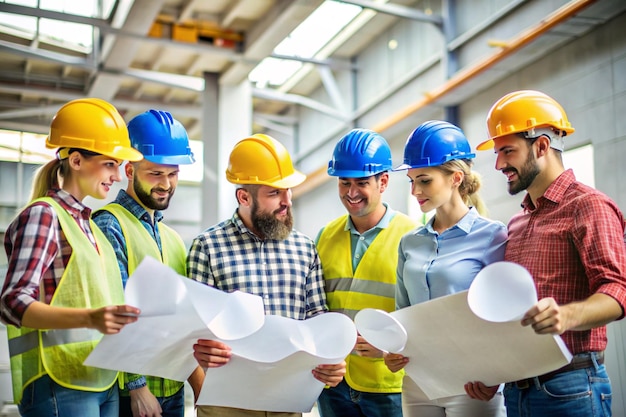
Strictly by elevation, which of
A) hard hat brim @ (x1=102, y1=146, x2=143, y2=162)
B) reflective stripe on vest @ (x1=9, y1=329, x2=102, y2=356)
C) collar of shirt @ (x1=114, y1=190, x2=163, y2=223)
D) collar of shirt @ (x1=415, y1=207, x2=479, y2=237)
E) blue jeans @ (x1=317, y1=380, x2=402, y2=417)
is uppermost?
hard hat brim @ (x1=102, y1=146, x2=143, y2=162)

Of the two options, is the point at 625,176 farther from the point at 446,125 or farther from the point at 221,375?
the point at 221,375

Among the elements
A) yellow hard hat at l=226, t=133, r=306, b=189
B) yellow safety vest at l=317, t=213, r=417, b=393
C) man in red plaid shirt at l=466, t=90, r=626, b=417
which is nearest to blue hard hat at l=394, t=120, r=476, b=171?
man in red plaid shirt at l=466, t=90, r=626, b=417

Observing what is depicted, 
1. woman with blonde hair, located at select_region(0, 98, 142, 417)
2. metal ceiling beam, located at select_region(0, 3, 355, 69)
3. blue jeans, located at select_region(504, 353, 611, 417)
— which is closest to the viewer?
woman with blonde hair, located at select_region(0, 98, 142, 417)

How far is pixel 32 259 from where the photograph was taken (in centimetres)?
266

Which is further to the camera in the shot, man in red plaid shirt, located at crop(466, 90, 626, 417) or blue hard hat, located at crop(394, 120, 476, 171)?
blue hard hat, located at crop(394, 120, 476, 171)

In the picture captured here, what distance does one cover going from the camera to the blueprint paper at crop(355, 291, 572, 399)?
2.57m

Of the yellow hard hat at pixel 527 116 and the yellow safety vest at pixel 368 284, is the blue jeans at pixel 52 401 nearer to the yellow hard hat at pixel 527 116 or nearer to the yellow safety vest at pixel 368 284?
the yellow safety vest at pixel 368 284

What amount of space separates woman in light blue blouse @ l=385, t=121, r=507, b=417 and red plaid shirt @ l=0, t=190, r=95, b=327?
1406mm

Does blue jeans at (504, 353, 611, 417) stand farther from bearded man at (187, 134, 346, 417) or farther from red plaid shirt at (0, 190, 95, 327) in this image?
red plaid shirt at (0, 190, 95, 327)

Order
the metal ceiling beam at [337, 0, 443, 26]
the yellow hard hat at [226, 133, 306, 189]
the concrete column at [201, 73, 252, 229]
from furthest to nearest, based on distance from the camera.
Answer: the concrete column at [201, 73, 252, 229]
the metal ceiling beam at [337, 0, 443, 26]
the yellow hard hat at [226, 133, 306, 189]

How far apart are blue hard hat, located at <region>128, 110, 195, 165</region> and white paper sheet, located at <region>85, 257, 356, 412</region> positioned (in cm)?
109

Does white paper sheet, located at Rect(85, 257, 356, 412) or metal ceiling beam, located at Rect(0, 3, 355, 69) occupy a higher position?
metal ceiling beam, located at Rect(0, 3, 355, 69)

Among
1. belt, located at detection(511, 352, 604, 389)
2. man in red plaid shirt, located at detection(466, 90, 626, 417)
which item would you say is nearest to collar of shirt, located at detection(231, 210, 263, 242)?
man in red plaid shirt, located at detection(466, 90, 626, 417)

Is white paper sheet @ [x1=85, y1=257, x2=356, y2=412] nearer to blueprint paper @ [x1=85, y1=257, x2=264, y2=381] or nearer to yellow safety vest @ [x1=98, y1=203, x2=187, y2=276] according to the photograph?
blueprint paper @ [x1=85, y1=257, x2=264, y2=381]
